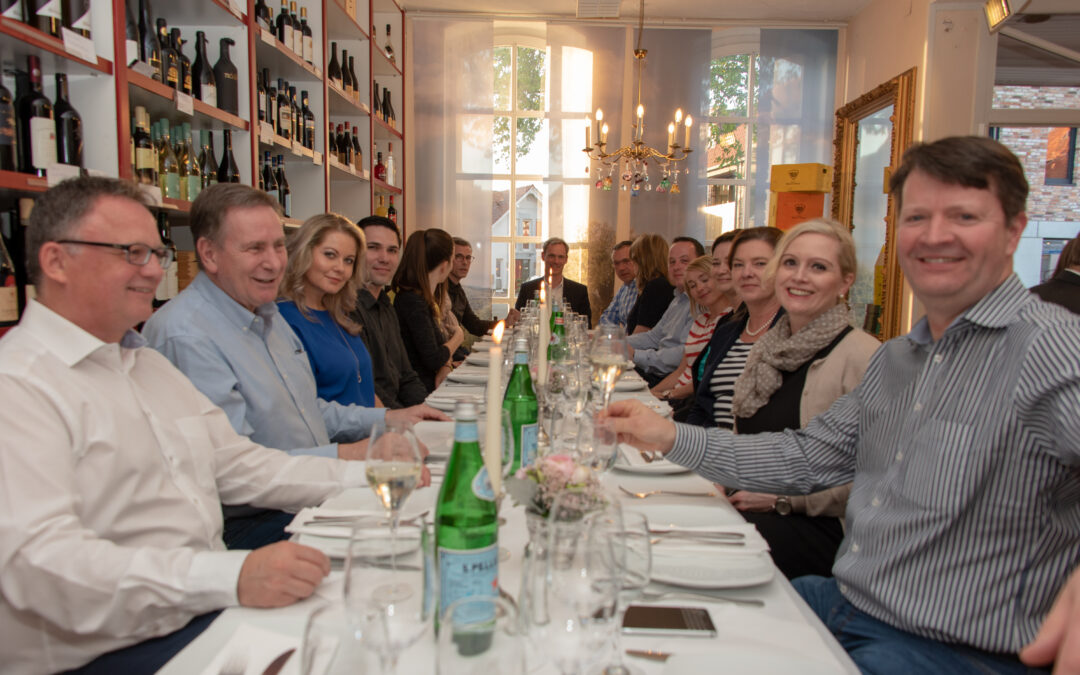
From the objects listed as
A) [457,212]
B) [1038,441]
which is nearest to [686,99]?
[457,212]

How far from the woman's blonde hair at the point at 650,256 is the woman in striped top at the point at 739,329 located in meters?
2.60

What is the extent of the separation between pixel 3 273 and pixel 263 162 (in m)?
2.18

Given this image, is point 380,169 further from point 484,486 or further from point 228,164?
point 484,486

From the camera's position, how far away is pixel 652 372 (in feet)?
16.0

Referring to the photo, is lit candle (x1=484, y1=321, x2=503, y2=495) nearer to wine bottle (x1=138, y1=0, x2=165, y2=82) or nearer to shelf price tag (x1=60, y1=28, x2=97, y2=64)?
shelf price tag (x1=60, y1=28, x2=97, y2=64)

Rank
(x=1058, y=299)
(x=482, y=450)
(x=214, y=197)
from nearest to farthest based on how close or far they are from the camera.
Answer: (x=482, y=450), (x=214, y=197), (x=1058, y=299)

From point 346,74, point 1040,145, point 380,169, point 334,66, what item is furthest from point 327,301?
point 1040,145

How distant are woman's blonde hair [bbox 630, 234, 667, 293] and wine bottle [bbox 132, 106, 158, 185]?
3.87m

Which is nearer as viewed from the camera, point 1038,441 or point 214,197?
point 1038,441

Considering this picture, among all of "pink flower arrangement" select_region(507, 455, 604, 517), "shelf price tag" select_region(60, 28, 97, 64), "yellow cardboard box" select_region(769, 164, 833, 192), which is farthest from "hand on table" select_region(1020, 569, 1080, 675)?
"yellow cardboard box" select_region(769, 164, 833, 192)

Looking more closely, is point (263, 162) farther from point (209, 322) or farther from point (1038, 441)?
point (1038, 441)

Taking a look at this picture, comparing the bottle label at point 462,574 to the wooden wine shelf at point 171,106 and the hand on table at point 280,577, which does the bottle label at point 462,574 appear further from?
the wooden wine shelf at point 171,106

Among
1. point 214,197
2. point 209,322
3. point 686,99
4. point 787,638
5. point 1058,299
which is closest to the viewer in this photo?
point 787,638

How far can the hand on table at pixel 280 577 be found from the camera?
1.01m
